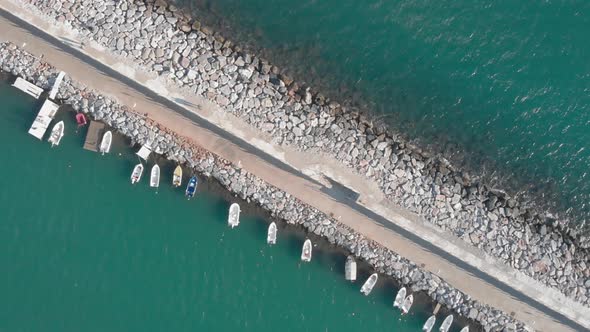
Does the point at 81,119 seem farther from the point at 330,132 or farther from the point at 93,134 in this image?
the point at 330,132

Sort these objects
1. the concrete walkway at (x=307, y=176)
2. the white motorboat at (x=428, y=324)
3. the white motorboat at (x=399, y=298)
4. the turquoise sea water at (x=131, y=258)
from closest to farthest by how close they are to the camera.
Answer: the concrete walkway at (x=307, y=176), the turquoise sea water at (x=131, y=258), the white motorboat at (x=399, y=298), the white motorboat at (x=428, y=324)

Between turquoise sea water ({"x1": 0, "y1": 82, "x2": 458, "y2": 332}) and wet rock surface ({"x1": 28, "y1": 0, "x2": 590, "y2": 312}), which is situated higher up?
wet rock surface ({"x1": 28, "y1": 0, "x2": 590, "y2": 312})

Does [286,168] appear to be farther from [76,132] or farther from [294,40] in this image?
[76,132]

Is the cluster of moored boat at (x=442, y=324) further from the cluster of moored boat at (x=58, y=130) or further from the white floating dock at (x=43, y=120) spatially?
the white floating dock at (x=43, y=120)

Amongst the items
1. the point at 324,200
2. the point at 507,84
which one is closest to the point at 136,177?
the point at 324,200

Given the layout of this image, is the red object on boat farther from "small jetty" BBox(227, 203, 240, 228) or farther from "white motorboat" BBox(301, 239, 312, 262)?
"white motorboat" BBox(301, 239, 312, 262)

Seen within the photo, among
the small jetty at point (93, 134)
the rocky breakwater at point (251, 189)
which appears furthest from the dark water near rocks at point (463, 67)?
the small jetty at point (93, 134)

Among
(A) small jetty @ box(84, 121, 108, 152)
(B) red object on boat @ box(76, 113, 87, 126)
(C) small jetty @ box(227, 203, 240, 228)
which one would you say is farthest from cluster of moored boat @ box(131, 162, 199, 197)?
(B) red object on boat @ box(76, 113, 87, 126)
